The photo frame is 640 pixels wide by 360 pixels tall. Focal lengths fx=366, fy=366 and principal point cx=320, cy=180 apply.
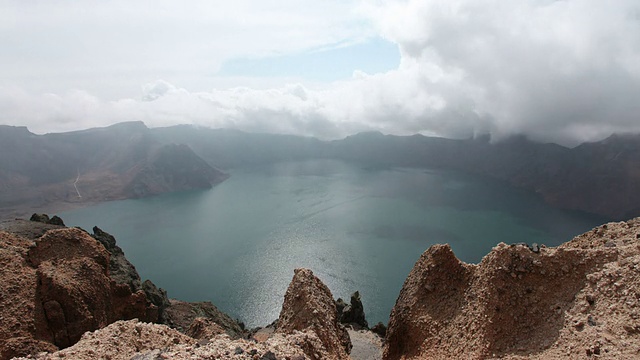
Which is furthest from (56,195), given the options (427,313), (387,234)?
(427,313)

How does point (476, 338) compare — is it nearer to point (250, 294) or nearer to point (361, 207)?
point (250, 294)

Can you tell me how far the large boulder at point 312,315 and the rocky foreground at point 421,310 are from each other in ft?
0.25

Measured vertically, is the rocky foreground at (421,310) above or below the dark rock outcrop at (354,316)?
above

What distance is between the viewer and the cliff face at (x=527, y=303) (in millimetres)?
15562

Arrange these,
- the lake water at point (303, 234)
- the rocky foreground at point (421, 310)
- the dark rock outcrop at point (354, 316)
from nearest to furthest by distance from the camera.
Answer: the rocky foreground at point (421, 310) → the dark rock outcrop at point (354, 316) → the lake water at point (303, 234)

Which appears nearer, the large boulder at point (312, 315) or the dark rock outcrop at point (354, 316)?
the large boulder at point (312, 315)

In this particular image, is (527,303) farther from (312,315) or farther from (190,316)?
(190,316)

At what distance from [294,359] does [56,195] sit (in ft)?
724

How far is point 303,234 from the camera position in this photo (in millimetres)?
118500

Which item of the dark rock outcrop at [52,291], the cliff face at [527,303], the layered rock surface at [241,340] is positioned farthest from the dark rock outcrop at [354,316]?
the dark rock outcrop at [52,291]

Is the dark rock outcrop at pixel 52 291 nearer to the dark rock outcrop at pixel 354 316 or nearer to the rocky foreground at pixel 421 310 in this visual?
the rocky foreground at pixel 421 310

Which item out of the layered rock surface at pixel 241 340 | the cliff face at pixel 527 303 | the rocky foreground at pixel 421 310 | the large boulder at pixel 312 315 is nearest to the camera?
the layered rock surface at pixel 241 340

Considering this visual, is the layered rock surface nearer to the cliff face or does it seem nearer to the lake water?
the cliff face

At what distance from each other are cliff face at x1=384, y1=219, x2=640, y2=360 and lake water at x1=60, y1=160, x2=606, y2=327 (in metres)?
43.8
